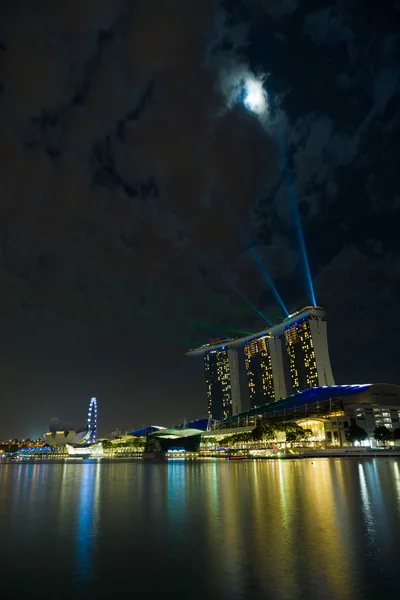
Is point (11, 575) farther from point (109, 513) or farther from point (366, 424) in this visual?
point (366, 424)

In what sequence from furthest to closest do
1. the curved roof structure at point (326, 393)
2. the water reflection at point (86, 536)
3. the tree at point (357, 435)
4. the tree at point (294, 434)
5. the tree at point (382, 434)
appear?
the curved roof structure at point (326, 393), the tree at point (294, 434), the tree at point (357, 435), the tree at point (382, 434), the water reflection at point (86, 536)

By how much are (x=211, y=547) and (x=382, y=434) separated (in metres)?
126

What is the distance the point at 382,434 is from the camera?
5022 inches

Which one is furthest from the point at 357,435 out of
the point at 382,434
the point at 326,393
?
the point at 326,393

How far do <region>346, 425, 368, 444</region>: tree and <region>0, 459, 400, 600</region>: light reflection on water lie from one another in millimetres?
106520

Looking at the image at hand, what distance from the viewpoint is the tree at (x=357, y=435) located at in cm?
12775

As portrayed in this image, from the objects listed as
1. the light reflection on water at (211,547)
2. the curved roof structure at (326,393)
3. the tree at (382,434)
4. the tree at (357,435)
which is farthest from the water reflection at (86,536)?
the curved roof structure at (326,393)

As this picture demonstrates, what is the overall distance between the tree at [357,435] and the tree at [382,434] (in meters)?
3.28

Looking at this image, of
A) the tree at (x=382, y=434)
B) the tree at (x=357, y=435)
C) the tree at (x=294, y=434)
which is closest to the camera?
the tree at (x=382, y=434)

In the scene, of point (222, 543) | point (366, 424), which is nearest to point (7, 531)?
point (222, 543)

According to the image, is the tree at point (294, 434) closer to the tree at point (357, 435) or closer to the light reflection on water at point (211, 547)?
the tree at point (357, 435)

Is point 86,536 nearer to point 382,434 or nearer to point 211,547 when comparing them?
point 211,547

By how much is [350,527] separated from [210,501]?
12.1 metres

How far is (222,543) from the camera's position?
17.1 meters
